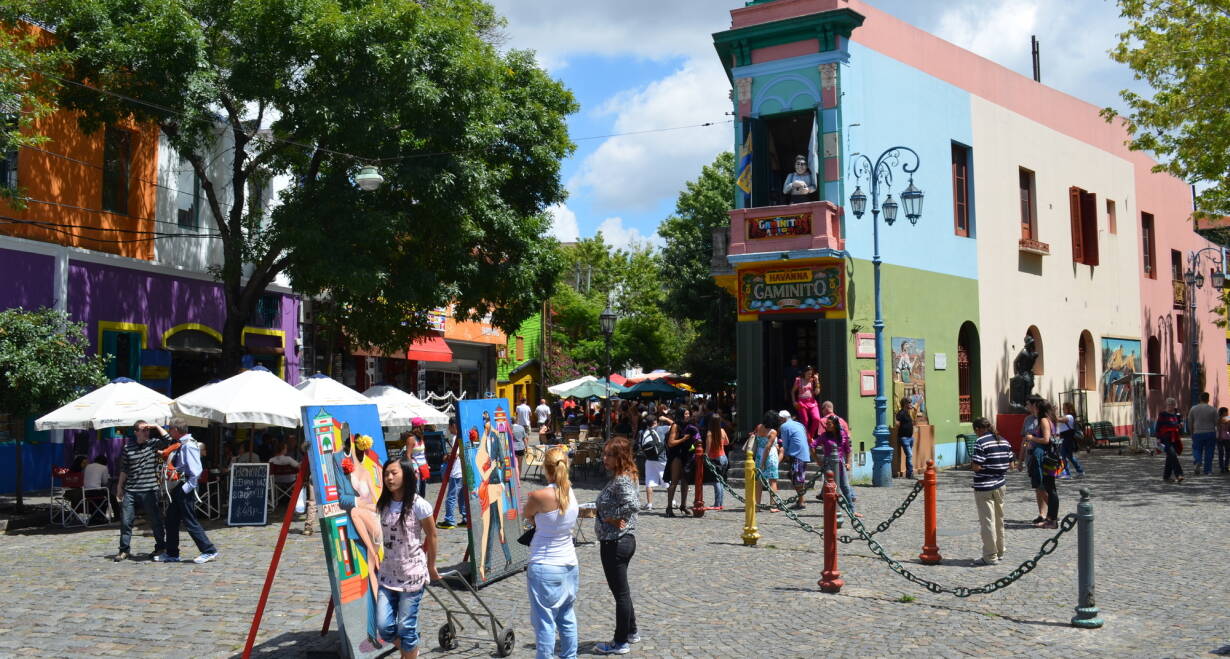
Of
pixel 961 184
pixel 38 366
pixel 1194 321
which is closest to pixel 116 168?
pixel 38 366

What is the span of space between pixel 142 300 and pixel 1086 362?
84.0 ft

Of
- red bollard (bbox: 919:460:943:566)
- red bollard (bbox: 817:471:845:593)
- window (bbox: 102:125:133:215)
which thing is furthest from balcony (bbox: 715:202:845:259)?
window (bbox: 102:125:133:215)

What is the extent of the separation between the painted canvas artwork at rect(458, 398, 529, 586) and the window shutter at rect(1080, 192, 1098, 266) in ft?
79.5

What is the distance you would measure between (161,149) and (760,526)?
15.7 meters

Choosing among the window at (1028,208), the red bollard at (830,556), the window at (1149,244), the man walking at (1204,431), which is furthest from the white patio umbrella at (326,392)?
the window at (1149,244)

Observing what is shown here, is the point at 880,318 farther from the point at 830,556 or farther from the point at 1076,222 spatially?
the point at 1076,222

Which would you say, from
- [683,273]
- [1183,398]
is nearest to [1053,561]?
[683,273]

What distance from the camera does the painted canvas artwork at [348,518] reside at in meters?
6.91

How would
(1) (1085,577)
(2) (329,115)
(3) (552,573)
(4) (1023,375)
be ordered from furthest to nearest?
(4) (1023,375) → (2) (329,115) → (1) (1085,577) → (3) (552,573)

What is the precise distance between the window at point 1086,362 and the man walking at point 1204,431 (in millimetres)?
8130

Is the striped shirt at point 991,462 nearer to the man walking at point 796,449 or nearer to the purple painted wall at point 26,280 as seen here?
the man walking at point 796,449

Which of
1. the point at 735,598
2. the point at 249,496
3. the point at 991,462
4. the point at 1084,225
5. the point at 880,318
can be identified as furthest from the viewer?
the point at 1084,225

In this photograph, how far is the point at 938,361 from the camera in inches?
925

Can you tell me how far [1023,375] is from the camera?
82.2ft
